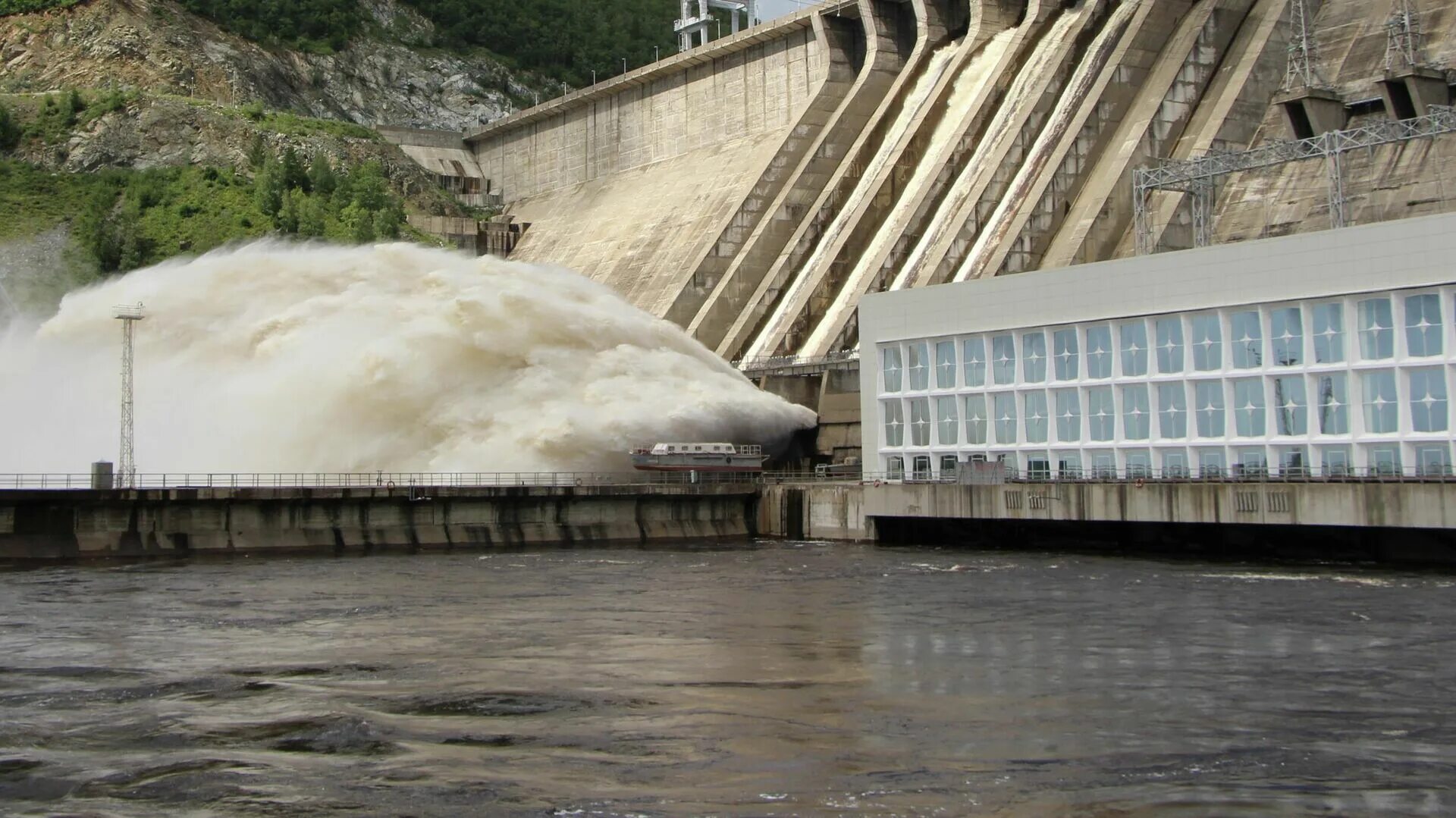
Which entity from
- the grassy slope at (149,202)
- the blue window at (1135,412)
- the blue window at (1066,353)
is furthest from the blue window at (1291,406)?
the grassy slope at (149,202)

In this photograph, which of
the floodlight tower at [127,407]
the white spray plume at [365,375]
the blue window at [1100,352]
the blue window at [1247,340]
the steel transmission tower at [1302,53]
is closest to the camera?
the blue window at [1247,340]

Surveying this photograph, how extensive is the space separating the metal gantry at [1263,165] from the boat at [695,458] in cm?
1595

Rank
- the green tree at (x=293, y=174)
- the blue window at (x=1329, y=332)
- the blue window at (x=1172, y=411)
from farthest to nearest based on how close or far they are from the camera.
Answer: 1. the green tree at (x=293, y=174)
2. the blue window at (x=1172, y=411)
3. the blue window at (x=1329, y=332)

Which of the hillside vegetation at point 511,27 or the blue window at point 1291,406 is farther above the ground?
the hillside vegetation at point 511,27

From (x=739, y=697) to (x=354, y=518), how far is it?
1239 inches

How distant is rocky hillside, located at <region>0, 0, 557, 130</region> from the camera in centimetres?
10756

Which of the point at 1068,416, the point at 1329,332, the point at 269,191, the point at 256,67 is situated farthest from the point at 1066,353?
the point at 256,67

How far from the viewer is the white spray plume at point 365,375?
56.9 m

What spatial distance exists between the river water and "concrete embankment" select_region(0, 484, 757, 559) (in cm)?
864

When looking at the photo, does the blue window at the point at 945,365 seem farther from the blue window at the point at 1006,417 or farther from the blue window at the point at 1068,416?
the blue window at the point at 1068,416

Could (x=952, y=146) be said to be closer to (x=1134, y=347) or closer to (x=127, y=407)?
(x=1134, y=347)

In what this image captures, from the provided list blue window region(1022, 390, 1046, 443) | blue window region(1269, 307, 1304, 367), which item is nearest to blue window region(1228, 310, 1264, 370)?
blue window region(1269, 307, 1304, 367)

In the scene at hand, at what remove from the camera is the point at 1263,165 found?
54250 mm

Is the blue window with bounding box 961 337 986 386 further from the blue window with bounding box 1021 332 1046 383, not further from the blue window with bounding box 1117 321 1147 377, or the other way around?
the blue window with bounding box 1117 321 1147 377
